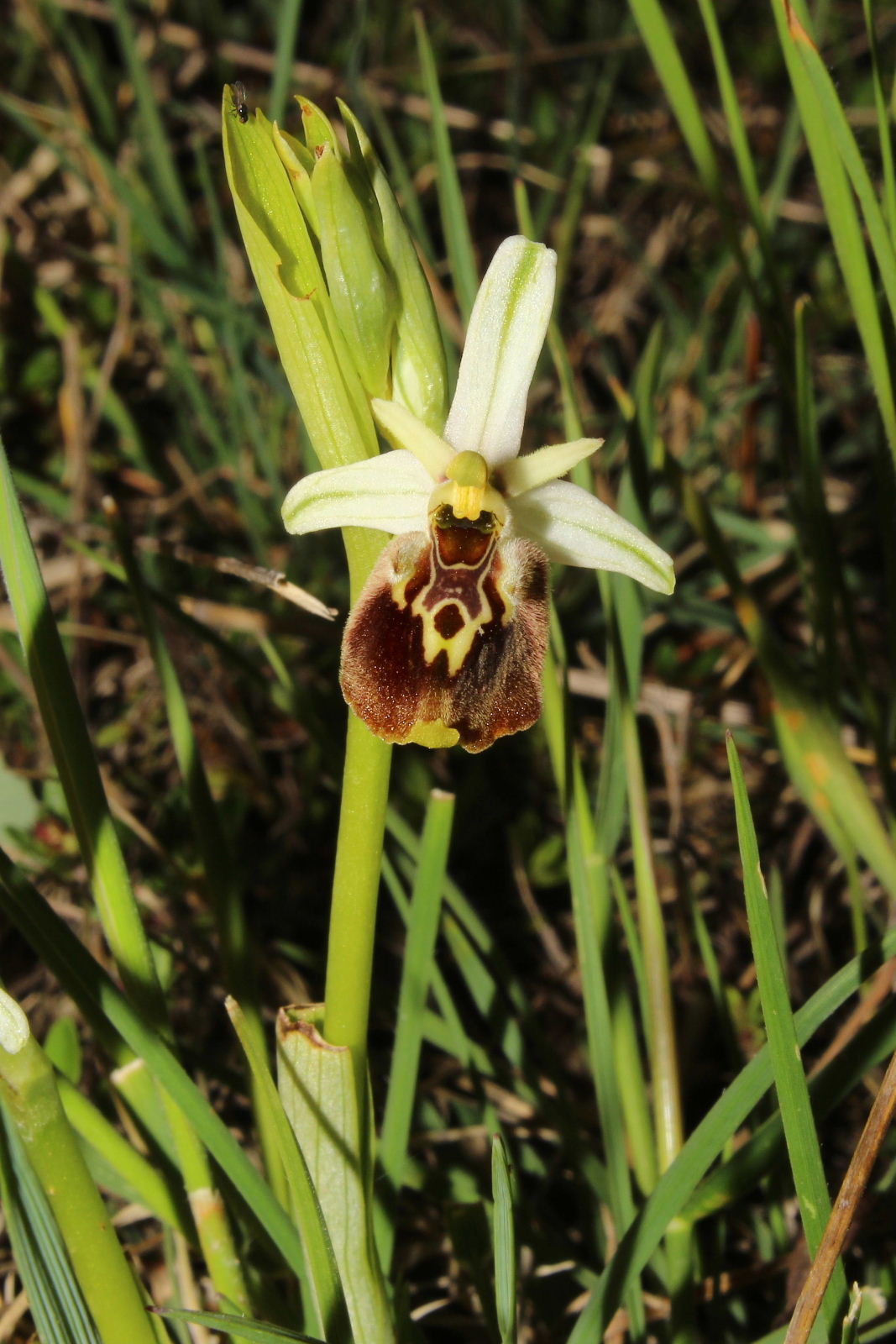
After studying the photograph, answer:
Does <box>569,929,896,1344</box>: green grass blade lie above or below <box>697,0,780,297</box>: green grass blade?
below

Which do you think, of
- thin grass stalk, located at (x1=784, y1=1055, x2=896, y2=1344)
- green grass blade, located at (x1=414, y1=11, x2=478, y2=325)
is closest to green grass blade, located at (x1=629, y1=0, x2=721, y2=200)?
green grass blade, located at (x1=414, y1=11, x2=478, y2=325)

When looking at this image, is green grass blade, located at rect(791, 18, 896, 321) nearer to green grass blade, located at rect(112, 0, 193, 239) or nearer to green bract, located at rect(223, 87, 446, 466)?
green bract, located at rect(223, 87, 446, 466)

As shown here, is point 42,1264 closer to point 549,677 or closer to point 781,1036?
point 781,1036

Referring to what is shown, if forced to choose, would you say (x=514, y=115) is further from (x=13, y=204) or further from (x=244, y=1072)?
(x=244, y=1072)

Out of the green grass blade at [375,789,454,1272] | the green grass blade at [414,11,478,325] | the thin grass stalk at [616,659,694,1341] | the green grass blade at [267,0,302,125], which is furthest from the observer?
the green grass blade at [267,0,302,125]

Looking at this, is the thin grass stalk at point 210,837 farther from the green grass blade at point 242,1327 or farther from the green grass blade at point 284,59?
the green grass blade at point 284,59

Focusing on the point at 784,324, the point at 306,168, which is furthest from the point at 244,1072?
the point at 784,324
